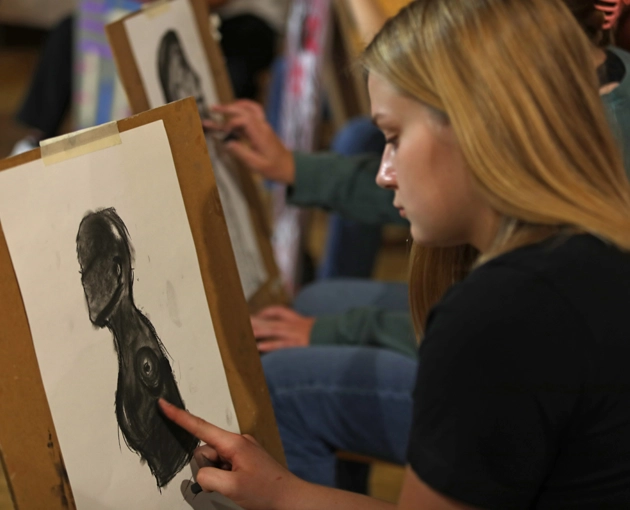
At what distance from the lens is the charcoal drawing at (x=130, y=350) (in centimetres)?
70

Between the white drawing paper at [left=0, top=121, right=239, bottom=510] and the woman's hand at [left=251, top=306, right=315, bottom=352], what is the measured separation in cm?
36

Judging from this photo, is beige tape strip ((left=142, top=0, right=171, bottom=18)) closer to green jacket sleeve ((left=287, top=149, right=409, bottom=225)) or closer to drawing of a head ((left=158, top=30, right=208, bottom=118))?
drawing of a head ((left=158, top=30, right=208, bottom=118))

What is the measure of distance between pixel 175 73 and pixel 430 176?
26.3 inches

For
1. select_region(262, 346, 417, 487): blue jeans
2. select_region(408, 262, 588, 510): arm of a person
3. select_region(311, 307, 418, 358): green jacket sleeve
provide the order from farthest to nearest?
select_region(311, 307, 418, 358): green jacket sleeve
select_region(262, 346, 417, 487): blue jeans
select_region(408, 262, 588, 510): arm of a person

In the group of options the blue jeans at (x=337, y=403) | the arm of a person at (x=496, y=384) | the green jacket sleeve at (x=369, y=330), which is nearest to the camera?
the arm of a person at (x=496, y=384)

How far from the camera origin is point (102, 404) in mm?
691

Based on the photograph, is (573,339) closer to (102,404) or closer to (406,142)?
(406,142)

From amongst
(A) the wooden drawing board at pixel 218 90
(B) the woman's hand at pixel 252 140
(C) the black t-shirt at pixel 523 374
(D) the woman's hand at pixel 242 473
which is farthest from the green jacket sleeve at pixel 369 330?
(C) the black t-shirt at pixel 523 374

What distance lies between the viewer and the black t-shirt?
52 cm

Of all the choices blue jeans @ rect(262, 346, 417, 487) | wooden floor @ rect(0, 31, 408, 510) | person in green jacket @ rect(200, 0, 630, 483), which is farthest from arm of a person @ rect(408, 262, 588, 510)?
wooden floor @ rect(0, 31, 408, 510)

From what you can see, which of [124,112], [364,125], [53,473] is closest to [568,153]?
[53,473]

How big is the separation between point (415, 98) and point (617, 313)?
0.24 m

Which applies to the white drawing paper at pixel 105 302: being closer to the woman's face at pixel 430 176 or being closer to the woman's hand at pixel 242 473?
the woman's hand at pixel 242 473

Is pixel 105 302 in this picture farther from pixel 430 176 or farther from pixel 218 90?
pixel 218 90
